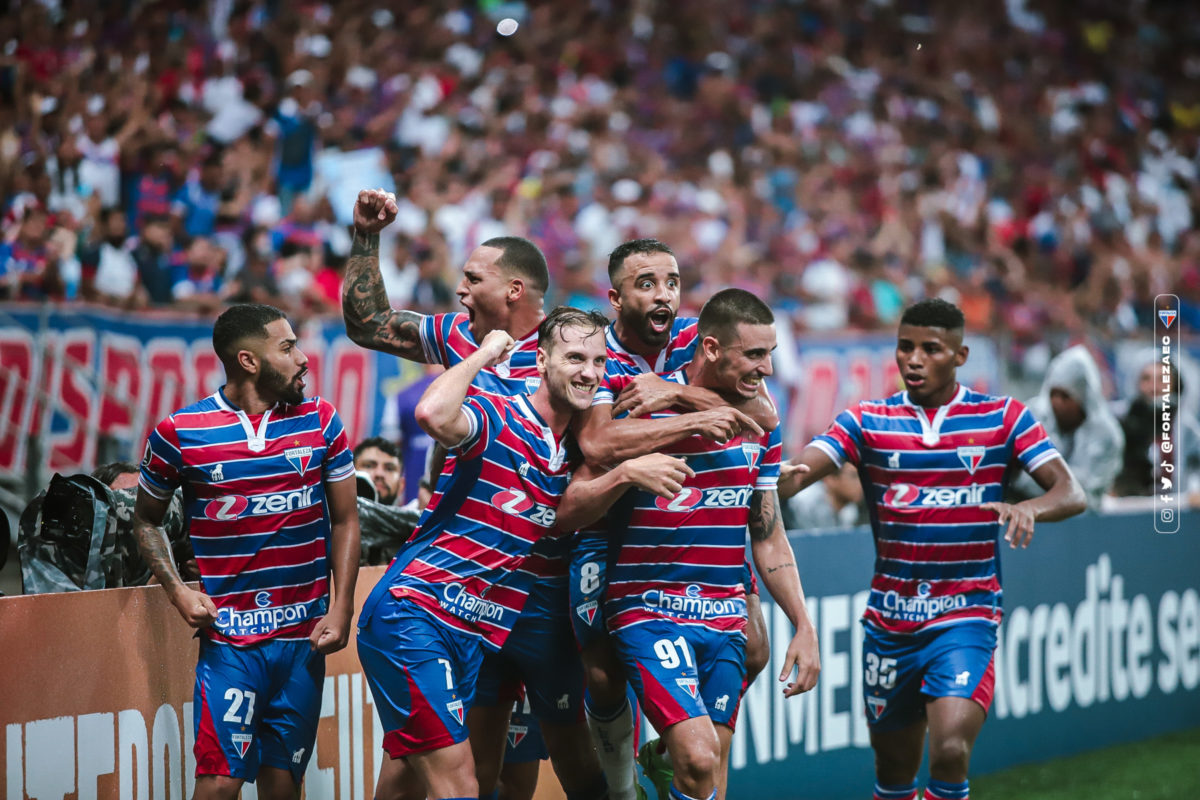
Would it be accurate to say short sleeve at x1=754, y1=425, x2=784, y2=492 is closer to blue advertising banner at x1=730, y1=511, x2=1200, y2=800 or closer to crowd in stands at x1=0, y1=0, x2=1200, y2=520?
blue advertising banner at x1=730, y1=511, x2=1200, y2=800

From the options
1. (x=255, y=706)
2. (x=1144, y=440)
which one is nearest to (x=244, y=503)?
(x=255, y=706)

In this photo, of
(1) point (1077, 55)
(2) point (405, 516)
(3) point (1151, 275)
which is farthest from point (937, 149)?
(2) point (405, 516)

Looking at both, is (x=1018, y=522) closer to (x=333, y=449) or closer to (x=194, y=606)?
(x=333, y=449)

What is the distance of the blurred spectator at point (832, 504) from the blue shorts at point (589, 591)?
15.5 ft

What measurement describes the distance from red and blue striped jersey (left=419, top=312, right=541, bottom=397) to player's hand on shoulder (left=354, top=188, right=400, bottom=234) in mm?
426

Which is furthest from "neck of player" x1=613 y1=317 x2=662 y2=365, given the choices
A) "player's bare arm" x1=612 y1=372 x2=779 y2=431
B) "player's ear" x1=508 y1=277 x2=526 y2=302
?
"player's ear" x1=508 y1=277 x2=526 y2=302

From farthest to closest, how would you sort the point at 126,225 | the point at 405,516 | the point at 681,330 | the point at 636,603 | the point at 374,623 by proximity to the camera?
the point at 126,225 → the point at 405,516 → the point at 681,330 → the point at 636,603 → the point at 374,623

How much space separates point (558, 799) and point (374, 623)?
220 cm

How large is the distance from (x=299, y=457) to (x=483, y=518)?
0.71 m

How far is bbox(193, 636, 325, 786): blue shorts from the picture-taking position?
14.1ft

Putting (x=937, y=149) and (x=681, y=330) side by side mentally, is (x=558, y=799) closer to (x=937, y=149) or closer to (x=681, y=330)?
(x=681, y=330)

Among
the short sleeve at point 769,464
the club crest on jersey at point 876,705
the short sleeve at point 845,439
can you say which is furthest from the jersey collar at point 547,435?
the club crest on jersey at point 876,705

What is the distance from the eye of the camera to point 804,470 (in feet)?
17.2

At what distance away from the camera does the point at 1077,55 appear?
20891mm
